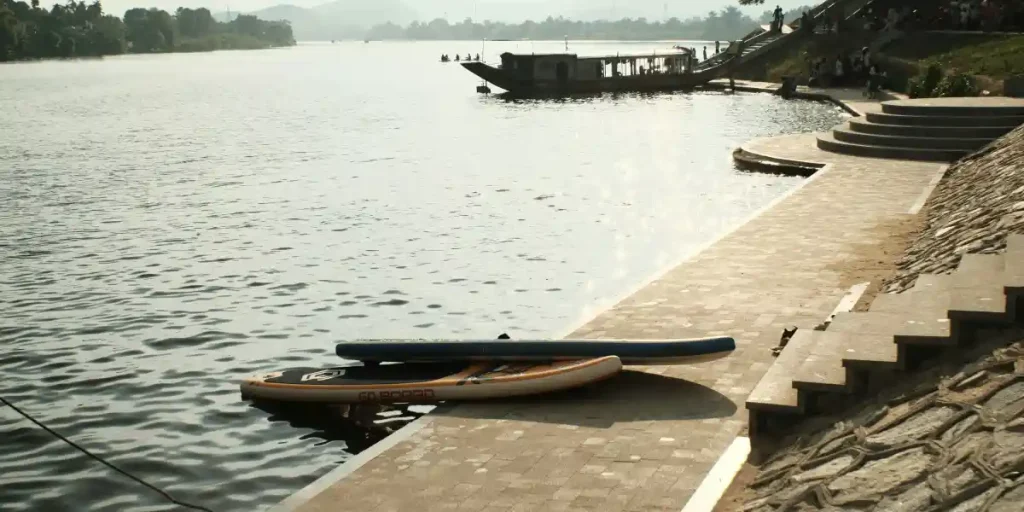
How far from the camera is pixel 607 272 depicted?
21453 mm

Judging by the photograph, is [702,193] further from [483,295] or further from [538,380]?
[538,380]

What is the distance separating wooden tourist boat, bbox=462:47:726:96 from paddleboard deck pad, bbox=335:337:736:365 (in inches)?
2526

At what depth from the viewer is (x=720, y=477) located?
9.37m

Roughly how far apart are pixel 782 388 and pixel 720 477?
3.56 ft

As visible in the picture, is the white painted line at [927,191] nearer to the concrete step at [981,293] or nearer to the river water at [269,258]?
the river water at [269,258]

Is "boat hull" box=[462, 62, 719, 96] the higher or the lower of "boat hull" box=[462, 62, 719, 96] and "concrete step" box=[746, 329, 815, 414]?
the higher

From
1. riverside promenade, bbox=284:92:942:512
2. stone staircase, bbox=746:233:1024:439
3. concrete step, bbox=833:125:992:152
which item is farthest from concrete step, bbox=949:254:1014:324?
concrete step, bbox=833:125:992:152

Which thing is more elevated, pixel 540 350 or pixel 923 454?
pixel 923 454

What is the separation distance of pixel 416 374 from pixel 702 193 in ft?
62.5

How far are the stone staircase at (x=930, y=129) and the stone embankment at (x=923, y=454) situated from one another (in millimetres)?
20596

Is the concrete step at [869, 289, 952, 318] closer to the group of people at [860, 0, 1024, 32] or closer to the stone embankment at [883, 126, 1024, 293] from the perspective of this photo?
the stone embankment at [883, 126, 1024, 293]

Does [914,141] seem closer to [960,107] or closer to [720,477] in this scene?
[960,107]

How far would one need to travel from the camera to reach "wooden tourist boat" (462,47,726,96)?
77.2m

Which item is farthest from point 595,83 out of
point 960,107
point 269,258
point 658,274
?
point 658,274
